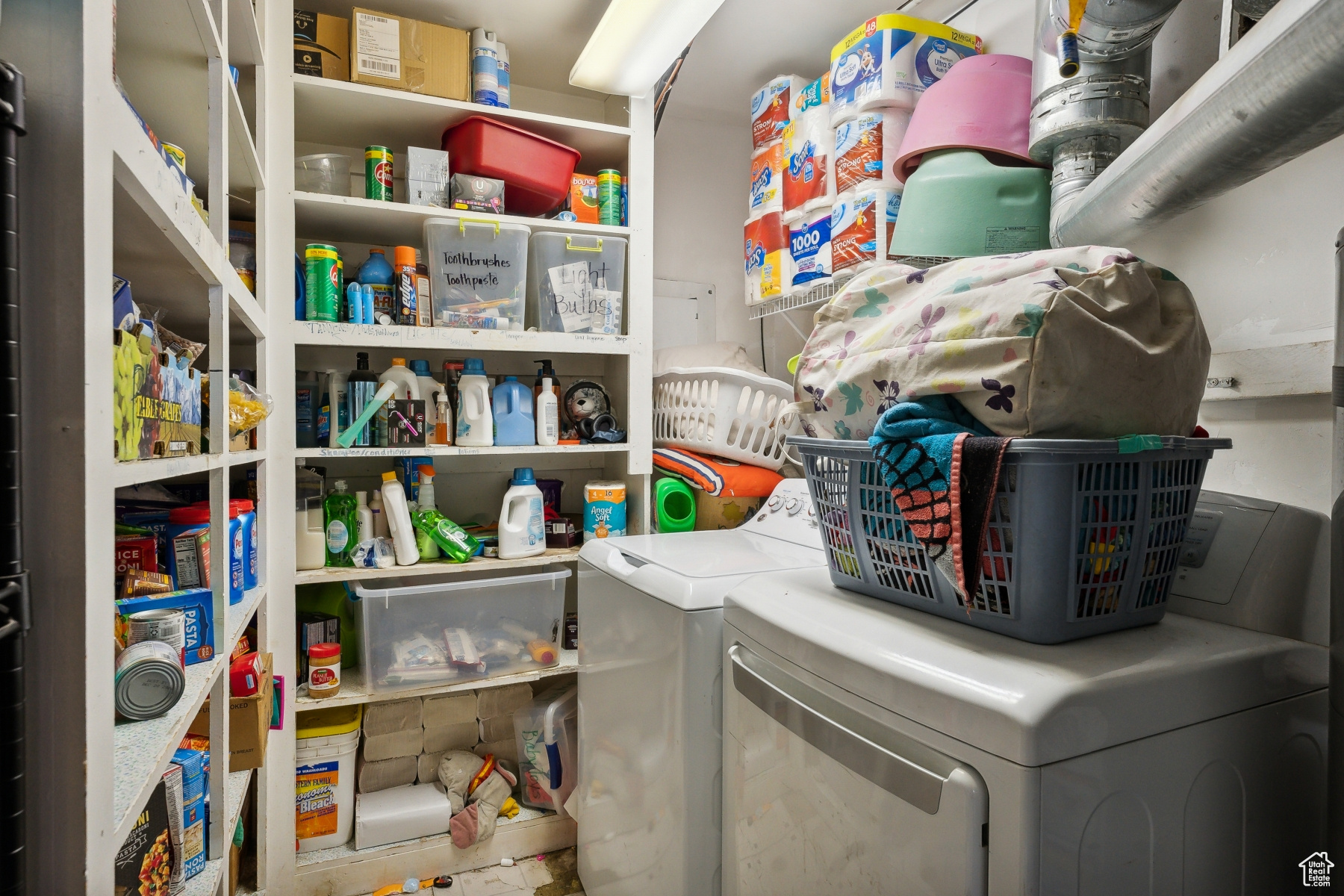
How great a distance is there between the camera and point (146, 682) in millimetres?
863

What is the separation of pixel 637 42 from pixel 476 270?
773mm

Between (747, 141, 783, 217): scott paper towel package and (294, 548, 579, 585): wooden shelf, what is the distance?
132 centimetres

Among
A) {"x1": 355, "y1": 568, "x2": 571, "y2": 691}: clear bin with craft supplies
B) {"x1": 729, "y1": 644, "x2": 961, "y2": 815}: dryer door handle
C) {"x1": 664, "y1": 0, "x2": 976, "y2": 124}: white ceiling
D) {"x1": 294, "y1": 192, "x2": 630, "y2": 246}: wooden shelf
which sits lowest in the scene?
{"x1": 355, "y1": 568, "x2": 571, "y2": 691}: clear bin with craft supplies

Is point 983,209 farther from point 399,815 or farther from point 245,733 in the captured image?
point 399,815

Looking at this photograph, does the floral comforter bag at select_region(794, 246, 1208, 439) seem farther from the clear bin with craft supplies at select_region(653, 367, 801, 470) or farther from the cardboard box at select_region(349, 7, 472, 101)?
the cardboard box at select_region(349, 7, 472, 101)

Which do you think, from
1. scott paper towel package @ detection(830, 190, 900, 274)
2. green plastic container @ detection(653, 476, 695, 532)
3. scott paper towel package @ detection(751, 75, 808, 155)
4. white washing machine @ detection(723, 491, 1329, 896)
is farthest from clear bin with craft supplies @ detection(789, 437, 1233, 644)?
scott paper towel package @ detection(751, 75, 808, 155)

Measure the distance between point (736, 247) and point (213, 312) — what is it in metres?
2.05

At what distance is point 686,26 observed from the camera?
174 centimetres

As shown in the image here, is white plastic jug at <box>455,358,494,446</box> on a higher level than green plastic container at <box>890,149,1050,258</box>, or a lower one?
lower

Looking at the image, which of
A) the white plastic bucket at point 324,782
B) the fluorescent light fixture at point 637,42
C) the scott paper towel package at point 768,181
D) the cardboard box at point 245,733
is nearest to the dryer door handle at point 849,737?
the cardboard box at point 245,733

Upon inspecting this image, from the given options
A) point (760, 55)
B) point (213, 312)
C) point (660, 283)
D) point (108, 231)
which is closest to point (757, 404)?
point (660, 283)

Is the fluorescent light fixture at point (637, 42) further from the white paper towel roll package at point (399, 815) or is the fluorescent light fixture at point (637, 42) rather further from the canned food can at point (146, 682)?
the white paper towel roll package at point (399, 815)

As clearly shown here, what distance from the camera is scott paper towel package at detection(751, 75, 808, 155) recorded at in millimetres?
2252

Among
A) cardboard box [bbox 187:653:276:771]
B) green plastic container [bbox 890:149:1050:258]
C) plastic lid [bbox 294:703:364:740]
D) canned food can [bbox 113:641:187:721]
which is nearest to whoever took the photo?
canned food can [bbox 113:641:187:721]
